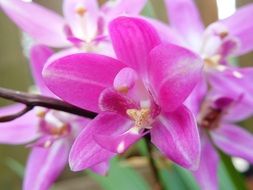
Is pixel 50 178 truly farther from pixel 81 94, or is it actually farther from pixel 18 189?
pixel 18 189

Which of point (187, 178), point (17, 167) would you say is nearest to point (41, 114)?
point (187, 178)

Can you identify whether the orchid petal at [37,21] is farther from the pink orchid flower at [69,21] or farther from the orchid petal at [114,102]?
the orchid petal at [114,102]

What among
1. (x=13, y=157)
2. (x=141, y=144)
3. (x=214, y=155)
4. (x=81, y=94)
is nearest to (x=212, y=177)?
(x=214, y=155)

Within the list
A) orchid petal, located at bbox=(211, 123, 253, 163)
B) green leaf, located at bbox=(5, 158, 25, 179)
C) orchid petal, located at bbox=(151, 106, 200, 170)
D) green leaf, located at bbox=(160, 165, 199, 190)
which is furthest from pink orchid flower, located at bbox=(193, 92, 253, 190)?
green leaf, located at bbox=(5, 158, 25, 179)

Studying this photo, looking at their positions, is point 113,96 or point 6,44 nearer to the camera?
point 113,96

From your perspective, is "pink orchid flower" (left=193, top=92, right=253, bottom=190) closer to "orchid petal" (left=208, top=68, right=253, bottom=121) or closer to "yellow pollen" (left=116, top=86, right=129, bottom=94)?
"orchid petal" (left=208, top=68, right=253, bottom=121)

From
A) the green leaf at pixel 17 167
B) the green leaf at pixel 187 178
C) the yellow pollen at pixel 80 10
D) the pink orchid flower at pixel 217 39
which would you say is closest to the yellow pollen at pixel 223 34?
the pink orchid flower at pixel 217 39
